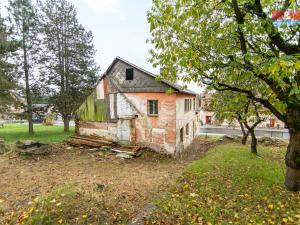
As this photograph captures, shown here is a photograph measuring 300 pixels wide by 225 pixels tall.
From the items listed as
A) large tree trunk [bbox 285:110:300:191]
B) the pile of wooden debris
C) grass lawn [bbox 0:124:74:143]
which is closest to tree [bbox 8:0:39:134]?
grass lawn [bbox 0:124:74:143]

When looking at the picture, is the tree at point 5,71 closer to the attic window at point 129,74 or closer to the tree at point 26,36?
the tree at point 26,36

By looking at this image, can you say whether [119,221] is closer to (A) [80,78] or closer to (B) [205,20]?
(B) [205,20]

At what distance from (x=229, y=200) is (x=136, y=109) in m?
9.23

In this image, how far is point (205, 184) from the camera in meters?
6.60

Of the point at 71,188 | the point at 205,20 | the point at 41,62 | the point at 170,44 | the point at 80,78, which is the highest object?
the point at 41,62

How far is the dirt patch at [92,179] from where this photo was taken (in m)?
5.00

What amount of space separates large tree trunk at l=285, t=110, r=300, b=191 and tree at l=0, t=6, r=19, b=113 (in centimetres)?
1989

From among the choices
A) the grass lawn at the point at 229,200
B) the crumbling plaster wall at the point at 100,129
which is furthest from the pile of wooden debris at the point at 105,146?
the grass lawn at the point at 229,200

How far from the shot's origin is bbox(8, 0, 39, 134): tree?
17891 millimetres

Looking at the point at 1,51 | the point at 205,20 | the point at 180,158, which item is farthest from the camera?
A: the point at 1,51

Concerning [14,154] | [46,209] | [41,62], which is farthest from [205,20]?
[41,62]

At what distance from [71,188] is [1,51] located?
15.6 meters

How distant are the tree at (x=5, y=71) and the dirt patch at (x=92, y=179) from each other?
8.27 m

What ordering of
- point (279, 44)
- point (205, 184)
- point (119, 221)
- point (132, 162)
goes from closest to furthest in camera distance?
point (119, 221) → point (279, 44) → point (205, 184) → point (132, 162)
